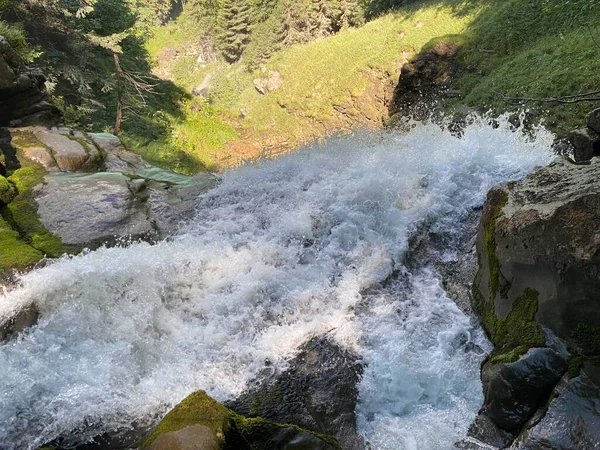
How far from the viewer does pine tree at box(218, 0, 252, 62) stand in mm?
40625

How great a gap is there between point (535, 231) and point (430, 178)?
448 centimetres

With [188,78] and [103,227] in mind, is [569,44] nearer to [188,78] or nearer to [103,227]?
[103,227]

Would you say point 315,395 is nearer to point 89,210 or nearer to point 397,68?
point 89,210

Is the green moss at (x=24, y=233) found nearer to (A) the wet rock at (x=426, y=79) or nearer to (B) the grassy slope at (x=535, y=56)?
(B) the grassy slope at (x=535, y=56)

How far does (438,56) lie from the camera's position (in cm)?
2119

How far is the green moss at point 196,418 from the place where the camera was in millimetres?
3656

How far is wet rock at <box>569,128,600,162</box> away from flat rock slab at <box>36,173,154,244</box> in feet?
26.8

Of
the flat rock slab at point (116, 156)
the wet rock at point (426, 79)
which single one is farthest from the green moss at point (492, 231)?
the wet rock at point (426, 79)

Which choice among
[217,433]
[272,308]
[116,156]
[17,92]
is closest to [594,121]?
[272,308]

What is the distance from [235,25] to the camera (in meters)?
40.8

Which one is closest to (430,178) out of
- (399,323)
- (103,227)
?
(399,323)

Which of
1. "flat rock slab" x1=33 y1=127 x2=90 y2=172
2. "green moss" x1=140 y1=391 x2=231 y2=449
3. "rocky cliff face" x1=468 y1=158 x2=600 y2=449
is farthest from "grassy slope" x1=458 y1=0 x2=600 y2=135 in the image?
"flat rock slab" x1=33 y1=127 x2=90 y2=172

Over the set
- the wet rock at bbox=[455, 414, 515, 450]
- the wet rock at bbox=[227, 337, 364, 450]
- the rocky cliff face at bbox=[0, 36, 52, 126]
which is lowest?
the wet rock at bbox=[455, 414, 515, 450]

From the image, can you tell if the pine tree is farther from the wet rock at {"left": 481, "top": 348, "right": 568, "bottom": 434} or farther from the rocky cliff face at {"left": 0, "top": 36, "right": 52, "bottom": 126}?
the wet rock at {"left": 481, "top": 348, "right": 568, "bottom": 434}
